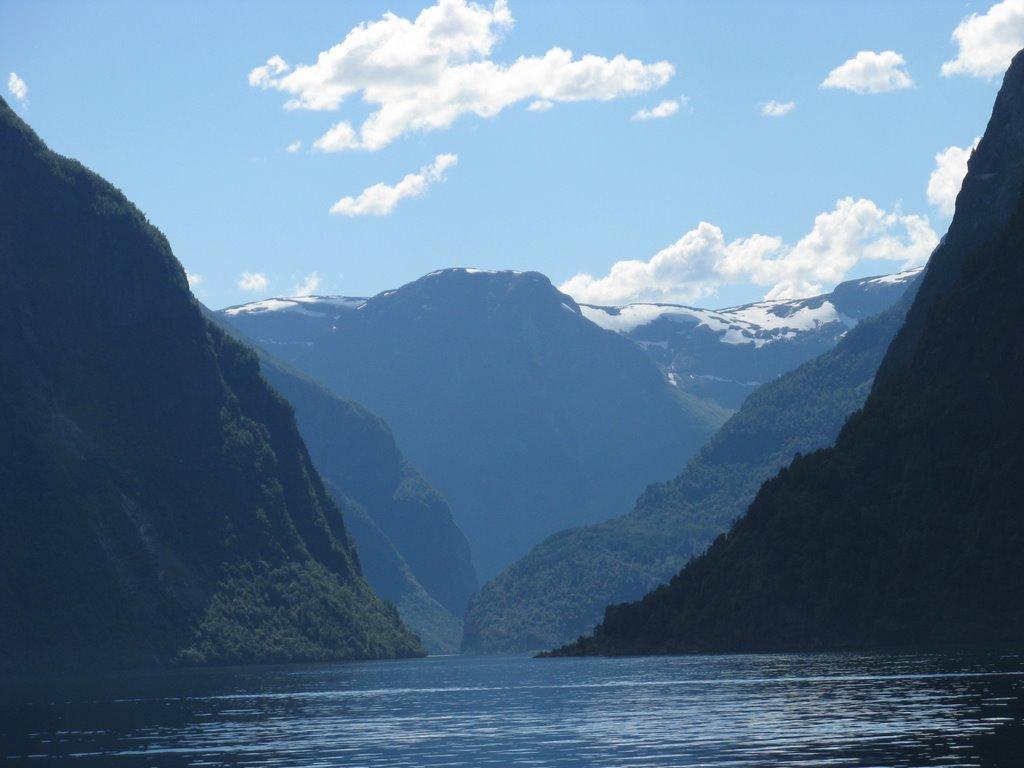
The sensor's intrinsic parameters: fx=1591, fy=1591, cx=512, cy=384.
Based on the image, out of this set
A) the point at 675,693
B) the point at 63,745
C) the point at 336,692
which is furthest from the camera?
the point at 336,692

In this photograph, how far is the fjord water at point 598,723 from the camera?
83.9 meters

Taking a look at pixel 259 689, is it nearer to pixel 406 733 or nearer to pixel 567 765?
pixel 406 733

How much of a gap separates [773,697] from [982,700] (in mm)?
22611

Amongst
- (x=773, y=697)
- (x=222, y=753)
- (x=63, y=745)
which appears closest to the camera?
(x=222, y=753)

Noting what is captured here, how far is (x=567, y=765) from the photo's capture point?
3243 inches

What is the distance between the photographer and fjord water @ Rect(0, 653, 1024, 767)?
83875 mm

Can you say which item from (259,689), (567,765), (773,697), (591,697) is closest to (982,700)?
(773,697)

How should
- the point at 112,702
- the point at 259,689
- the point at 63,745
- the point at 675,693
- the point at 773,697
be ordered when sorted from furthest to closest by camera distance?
the point at 259,689 → the point at 112,702 → the point at 675,693 → the point at 773,697 → the point at 63,745

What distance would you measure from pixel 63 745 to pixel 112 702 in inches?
2358

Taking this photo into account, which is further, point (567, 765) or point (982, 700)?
point (982, 700)

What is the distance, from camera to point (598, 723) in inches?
4318

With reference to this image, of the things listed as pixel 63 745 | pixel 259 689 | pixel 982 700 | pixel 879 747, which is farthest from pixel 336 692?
pixel 879 747

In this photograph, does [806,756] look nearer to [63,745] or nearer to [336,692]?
[63,745]

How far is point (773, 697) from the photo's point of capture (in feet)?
397
